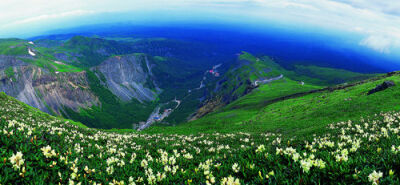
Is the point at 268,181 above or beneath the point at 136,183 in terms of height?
above

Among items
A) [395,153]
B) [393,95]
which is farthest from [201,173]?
[393,95]

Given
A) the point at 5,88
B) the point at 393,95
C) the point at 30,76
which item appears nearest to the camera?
the point at 393,95

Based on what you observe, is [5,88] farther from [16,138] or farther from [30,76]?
[16,138]

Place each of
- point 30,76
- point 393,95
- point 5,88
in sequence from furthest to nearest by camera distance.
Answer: point 30,76
point 5,88
point 393,95

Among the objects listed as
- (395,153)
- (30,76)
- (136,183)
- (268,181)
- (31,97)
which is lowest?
(31,97)

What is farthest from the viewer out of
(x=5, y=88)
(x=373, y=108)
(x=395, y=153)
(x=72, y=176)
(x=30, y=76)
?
(x=30, y=76)

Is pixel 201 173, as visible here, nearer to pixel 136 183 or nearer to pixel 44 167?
pixel 136 183

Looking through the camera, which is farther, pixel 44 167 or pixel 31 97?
pixel 31 97

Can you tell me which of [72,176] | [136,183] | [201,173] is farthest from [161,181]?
[72,176]

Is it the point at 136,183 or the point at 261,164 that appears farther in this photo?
the point at 261,164
